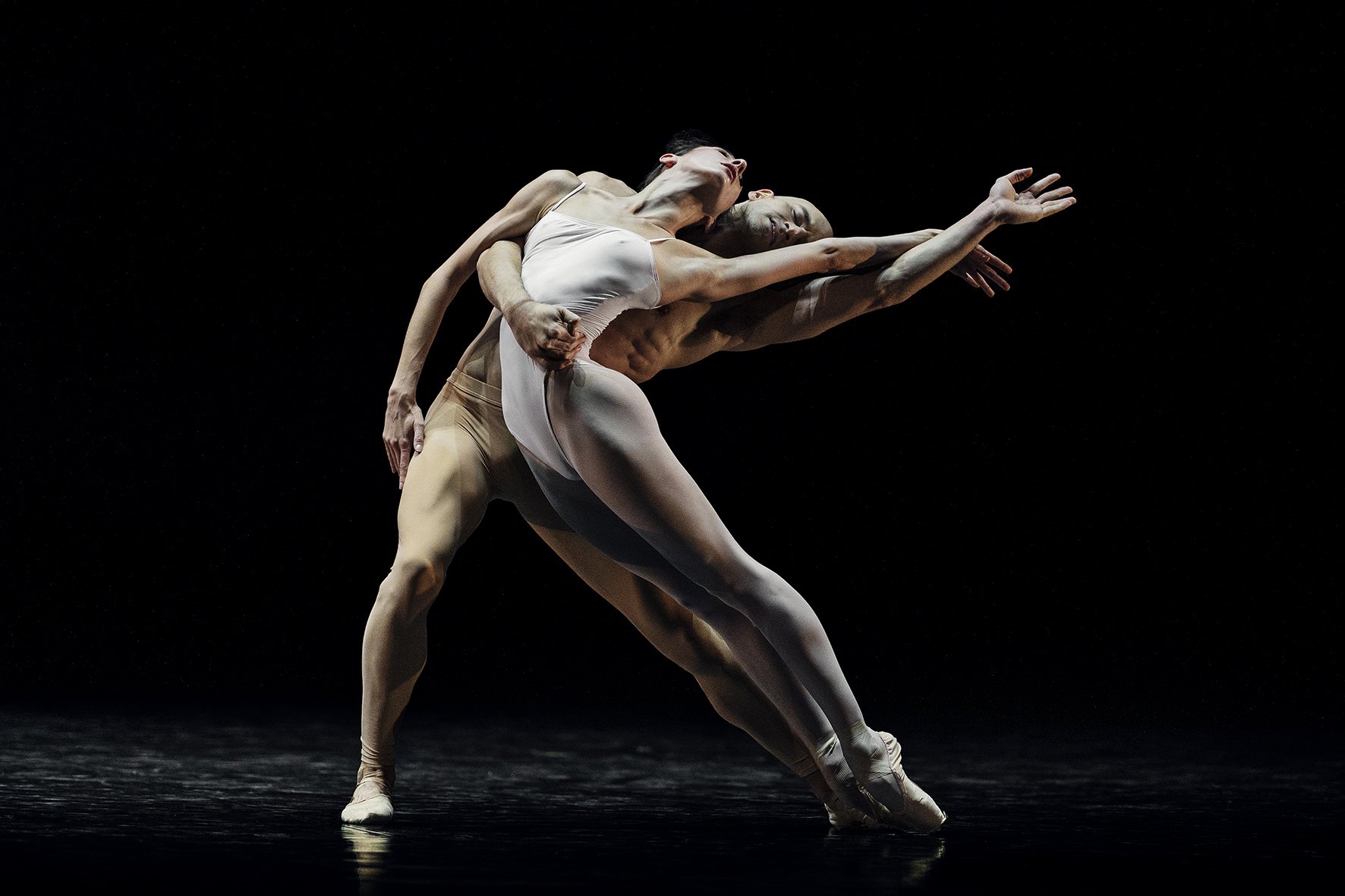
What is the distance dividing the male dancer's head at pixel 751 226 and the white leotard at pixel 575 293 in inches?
11.5

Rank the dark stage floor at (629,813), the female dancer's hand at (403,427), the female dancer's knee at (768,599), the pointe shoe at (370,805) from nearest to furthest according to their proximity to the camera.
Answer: the dark stage floor at (629,813), the female dancer's knee at (768,599), the pointe shoe at (370,805), the female dancer's hand at (403,427)

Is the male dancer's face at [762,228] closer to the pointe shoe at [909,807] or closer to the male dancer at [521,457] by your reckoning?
the male dancer at [521,457]

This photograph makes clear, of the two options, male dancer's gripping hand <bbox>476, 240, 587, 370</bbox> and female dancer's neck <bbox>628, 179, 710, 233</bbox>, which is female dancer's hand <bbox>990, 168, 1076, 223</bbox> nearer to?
female dancer's neck <bbox>628, 179, 710, 233</bbox>

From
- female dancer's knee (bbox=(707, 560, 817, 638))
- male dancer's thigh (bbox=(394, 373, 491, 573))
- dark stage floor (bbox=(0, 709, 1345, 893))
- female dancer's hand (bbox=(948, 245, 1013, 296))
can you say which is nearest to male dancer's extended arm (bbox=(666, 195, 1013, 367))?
female dancer's hand (bbox=(948, 245, 1013, 296))

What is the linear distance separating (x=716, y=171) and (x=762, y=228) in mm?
173

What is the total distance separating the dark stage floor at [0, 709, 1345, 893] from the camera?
1.95 metres

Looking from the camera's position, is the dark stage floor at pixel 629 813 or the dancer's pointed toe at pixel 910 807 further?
the dancer's pointed toe at pixel 910 807

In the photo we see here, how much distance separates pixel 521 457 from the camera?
2.75 m

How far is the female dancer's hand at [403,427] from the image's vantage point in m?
2.80

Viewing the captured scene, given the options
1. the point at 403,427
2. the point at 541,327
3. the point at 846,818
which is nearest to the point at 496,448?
the point at 403,427

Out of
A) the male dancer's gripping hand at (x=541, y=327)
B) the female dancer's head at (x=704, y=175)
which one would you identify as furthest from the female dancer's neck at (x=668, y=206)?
the male dancer's gripping hand at (x=541, y=327)

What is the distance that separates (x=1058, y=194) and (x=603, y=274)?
3.15 ft

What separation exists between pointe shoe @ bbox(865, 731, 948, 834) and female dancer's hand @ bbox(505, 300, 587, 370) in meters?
0.82

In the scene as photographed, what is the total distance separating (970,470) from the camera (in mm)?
4949
